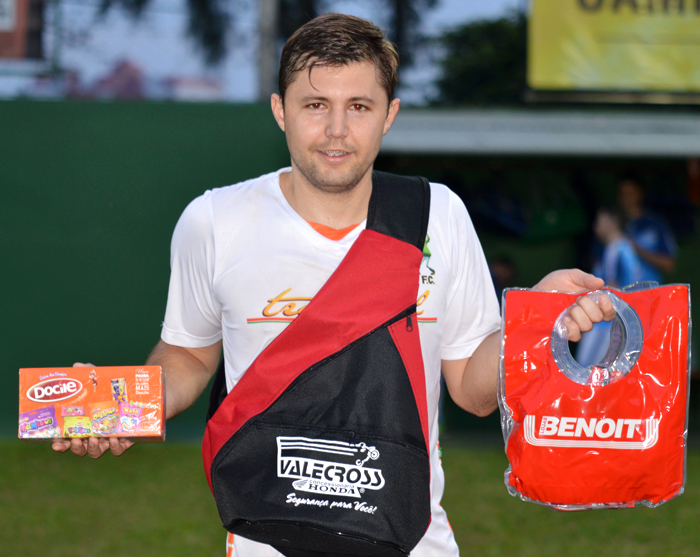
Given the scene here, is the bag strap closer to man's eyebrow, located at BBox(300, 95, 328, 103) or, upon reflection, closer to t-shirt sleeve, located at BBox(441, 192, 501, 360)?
t-shirt sleeve, located at BBox(441, 192, 501, 360)

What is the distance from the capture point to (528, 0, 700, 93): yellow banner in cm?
688

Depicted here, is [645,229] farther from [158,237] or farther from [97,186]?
[97,186]

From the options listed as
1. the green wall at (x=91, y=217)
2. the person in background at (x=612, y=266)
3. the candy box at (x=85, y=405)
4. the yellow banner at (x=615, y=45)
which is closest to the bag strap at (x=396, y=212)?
the candy box at (x=85, y=405)

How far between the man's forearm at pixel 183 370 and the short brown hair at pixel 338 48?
2.60 ft

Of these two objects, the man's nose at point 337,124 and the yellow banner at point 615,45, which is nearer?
the man's nose at point 337,124

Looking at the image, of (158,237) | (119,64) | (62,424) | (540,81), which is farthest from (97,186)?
(62,424)

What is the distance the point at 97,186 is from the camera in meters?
6.99

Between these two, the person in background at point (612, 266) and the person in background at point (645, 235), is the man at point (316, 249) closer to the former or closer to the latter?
A: the person in background at point (612, 266)

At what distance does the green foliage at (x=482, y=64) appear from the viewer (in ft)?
25.0

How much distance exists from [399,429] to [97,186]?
5.78 metres

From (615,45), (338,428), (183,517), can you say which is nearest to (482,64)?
(615,45)

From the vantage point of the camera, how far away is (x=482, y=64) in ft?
25.0

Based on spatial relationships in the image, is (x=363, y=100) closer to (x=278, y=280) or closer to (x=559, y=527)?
(x=278, y=280)

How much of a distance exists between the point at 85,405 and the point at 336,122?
94 cm
